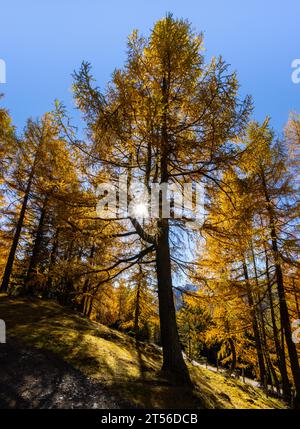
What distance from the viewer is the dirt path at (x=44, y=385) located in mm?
4082

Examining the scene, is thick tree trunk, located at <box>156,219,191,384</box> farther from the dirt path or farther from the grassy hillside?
the dirt path

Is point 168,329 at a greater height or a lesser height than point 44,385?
greater

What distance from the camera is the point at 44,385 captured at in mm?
4578

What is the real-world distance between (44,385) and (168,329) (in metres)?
2.90

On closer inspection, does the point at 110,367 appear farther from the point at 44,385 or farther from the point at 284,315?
the point at 284,315

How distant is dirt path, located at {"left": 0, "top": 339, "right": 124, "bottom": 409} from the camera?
13.4ft

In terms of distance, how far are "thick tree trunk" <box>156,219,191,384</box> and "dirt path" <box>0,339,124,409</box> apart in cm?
200

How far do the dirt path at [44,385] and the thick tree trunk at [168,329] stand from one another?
200cm

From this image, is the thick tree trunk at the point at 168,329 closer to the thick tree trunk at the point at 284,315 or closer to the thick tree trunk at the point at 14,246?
the thick tree trunk at the point at 284,315

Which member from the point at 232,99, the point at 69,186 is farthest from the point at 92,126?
the point at 232,99

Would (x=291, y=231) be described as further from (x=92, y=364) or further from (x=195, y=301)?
(x=92, y=364)

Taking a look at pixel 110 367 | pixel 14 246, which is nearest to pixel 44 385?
pixel 110 367

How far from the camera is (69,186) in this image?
22.4ft
